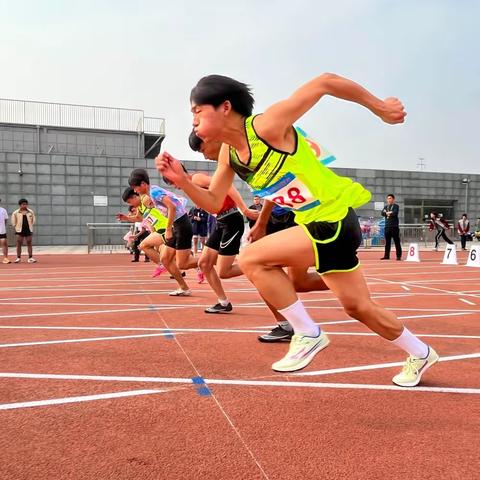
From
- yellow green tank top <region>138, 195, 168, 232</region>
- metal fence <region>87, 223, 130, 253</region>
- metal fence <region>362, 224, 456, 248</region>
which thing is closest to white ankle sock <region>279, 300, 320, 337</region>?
yellow green tank top <region>138, 195, 168, 232</region>

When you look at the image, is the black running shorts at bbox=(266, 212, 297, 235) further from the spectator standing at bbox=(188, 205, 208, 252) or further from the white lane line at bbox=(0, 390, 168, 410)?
the spectator standing at bbox=(188, 205, 208, 252)

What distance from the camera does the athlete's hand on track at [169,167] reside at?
8.86ft

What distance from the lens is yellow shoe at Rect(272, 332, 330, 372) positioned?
297cm

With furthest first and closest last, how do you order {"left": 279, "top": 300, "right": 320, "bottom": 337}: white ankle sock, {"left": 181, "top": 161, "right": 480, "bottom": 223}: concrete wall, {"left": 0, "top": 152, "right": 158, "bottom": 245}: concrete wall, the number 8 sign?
{"left": 181, "top": 161, "right": 480, "bottom": 223}: concrete wall → {"left": 0, "top": 152, "right": 158, "bottom": 245}: concrete wall → the number 8 sign → {"left": 279, "top": 300, "right": 320, "bottom": 337}: white ankle sock

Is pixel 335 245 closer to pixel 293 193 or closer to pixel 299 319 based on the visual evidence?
pixel 293 193

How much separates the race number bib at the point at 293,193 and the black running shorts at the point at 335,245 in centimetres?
13

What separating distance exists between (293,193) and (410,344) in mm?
1178

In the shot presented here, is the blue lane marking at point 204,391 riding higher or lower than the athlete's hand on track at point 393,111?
lower

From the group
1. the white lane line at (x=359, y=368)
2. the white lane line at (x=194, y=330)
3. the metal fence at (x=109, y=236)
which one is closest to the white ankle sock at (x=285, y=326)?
the white lane line at (x=194, y=330)

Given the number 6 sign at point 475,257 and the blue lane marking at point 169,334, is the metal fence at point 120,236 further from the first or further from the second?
the blue lane marking at point 169,334

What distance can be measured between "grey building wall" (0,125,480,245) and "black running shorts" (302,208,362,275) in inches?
Result: 952

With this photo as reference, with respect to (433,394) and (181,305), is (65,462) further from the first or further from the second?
(181,305)

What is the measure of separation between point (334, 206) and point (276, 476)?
151cm

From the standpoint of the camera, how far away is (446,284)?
9180 millimetres
